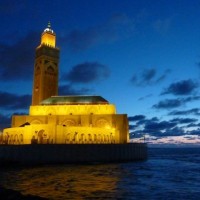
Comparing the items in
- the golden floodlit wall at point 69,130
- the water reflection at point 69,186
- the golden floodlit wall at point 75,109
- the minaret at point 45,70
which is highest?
the minaret at point 45,70

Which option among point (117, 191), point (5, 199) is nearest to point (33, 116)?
point (117, 191)

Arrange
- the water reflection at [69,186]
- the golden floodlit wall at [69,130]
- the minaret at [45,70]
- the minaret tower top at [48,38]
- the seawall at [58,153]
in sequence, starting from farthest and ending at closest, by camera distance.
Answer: the minaret tower top at [48,38] < the minaret at [45,70] < the golden floodlit wall at [69,130] < the seawall at [58,153] < the water reflection at [69,186]

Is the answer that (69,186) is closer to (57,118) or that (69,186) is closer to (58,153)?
(58,153)

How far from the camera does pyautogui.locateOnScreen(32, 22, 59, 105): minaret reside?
91.4 m

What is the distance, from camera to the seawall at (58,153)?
5622cm

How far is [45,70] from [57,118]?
72.5ft

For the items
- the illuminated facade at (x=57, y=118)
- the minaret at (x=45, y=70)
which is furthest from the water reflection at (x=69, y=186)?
the minaret at (x=45, y=70)

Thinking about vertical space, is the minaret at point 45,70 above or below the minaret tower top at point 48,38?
below

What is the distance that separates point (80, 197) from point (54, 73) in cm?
7232

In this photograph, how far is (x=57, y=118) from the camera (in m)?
76.4

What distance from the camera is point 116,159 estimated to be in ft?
209

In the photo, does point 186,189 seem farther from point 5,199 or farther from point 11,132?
point 11,132

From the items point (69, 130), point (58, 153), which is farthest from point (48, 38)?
point (58, 153)

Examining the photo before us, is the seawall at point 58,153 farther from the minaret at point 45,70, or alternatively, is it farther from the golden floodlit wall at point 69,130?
the minaret at point 45,70
